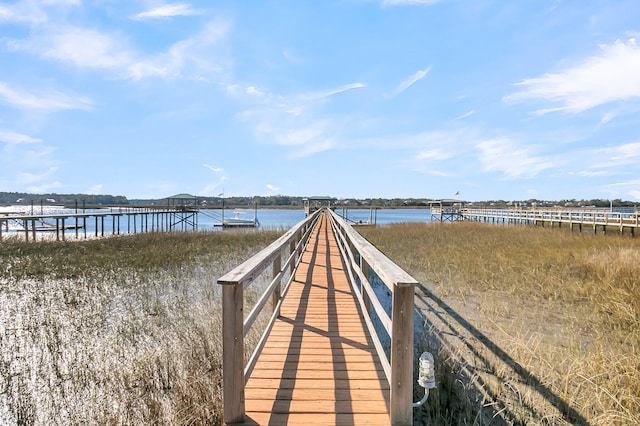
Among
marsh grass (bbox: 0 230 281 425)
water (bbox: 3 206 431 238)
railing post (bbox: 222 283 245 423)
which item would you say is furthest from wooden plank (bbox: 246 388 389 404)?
water (bbox: 3 206 431 238)

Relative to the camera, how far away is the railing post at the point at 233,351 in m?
2.24

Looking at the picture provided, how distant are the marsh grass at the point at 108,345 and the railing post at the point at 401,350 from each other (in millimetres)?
1790

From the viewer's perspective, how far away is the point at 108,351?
5113 millimetres

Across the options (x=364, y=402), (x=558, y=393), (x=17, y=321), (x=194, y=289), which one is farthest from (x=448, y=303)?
(x=17, y=321)

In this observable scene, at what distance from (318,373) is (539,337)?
13.6 ft

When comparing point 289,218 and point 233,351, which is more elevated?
point 233,351

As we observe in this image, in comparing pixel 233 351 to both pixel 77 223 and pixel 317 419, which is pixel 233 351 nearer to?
pixel 317 419

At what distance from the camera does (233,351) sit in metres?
2.27

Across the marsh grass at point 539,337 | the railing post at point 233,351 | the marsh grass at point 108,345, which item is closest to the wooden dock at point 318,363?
the railing post at point 233,351

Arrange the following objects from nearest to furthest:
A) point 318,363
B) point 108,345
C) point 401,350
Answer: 1. point 401,350
2. point 318,363
3. point 108,345

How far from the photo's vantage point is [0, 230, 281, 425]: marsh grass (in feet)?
12.0

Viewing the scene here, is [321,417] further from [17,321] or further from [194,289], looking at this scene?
[194,289]

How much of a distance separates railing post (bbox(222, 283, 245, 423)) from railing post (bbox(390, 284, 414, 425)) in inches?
39.3

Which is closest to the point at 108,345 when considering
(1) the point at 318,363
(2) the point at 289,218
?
(1) the point at 318,363
